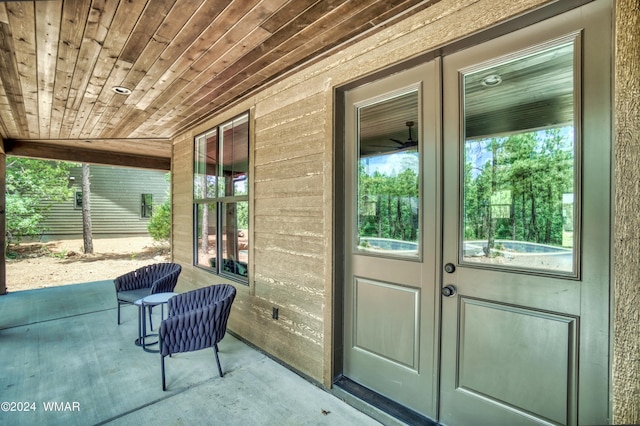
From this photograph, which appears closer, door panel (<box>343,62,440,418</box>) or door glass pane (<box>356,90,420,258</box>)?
door panel (<box>343,62,440,418</box>)

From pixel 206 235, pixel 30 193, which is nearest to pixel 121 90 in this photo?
pixel 206 235

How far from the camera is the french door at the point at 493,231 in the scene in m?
1.36

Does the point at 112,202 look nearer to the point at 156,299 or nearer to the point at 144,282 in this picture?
the point at 144,282

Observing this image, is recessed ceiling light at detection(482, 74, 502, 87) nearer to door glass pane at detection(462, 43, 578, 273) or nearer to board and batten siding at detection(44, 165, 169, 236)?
door glass pane at detection(462, 43, 578, 273)

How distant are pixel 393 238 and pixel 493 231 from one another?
620 mm

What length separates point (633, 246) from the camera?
45.5 inches

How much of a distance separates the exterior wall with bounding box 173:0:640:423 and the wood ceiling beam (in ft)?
12.9

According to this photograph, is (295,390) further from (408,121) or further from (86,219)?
(86,219)

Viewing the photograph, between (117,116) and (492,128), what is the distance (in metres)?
4.48

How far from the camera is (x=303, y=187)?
2562 millimetres

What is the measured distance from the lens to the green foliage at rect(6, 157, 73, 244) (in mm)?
8484

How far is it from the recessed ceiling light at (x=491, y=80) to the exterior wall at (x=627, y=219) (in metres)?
0.50

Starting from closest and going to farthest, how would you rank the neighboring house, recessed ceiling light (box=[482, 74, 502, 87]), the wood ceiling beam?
the neighboring house, recessed ceiling light (box=[482, 74, 502, 87]), the wood ceiling beam

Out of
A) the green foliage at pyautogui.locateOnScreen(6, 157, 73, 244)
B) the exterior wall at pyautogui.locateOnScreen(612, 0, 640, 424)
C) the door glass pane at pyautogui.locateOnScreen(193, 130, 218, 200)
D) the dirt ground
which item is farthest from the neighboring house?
the green foliage at pyautogui.locateOnScreen(6, 157, 73, 244)
